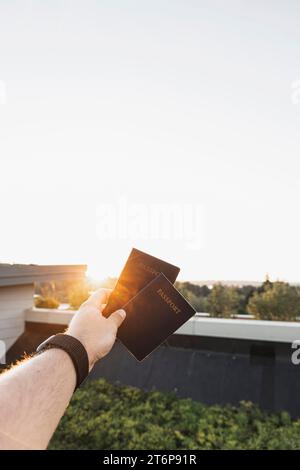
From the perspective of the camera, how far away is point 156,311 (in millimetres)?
1943

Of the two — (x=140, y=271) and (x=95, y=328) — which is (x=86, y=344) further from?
(x=140, y=271)

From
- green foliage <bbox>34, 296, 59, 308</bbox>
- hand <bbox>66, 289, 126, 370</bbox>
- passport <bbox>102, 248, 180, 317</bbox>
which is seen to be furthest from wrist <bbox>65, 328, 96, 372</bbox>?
green foliage <bbox>34, 296, 59, 308</bbox>

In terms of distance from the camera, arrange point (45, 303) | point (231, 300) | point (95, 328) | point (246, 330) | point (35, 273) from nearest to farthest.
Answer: point (95, 328)
point (246, 330)
point (35, 273)
point (45, 303)
point (231, 300)

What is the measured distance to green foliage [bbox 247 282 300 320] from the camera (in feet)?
48.1

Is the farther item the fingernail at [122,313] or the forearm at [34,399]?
the fingernail at [122,313]

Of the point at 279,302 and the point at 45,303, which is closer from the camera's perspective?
the point at 45,303

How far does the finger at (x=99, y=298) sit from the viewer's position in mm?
1770

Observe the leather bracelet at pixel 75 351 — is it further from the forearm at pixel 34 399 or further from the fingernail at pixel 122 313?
the fingernail at pixel 122 313

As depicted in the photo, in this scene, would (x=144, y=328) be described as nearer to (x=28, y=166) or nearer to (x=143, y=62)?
(x=28, y=166)

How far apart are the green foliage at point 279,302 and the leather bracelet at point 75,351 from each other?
1348 cm

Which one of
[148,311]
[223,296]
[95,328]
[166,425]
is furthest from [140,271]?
[223,296]

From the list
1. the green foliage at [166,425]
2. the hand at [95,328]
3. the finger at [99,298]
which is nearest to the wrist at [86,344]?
the hand at [95,328]

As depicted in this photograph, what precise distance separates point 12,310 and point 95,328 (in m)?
9.28

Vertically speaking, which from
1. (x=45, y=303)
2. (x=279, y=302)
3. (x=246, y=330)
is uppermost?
(x=246, y=330)
